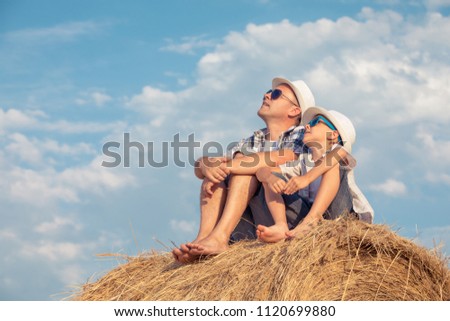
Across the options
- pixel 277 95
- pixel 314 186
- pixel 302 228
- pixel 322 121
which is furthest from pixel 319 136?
pixel 302 228

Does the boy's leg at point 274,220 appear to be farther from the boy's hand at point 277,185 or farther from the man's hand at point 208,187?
the man's hand at point 208,187

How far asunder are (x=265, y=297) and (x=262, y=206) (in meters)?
1.03

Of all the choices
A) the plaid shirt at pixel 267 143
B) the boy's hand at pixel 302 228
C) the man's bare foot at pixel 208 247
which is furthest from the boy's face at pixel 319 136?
the man's bare foot at pixel 208 247

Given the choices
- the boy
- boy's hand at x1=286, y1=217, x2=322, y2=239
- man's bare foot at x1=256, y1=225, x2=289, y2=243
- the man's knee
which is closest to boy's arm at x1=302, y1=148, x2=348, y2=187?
the boy

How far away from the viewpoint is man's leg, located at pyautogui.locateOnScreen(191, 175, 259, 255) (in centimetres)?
521

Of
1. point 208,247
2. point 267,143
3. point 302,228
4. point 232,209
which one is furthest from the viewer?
point 267,143

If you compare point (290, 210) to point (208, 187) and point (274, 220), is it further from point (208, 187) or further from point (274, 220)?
point (208, 187)

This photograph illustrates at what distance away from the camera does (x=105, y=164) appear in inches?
248

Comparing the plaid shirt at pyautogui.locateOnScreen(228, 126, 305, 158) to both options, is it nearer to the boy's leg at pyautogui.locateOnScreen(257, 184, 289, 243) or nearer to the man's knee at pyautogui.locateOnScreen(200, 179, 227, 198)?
the man's knee at pyautogui.locateOnScreen(200, 179, 227, 198)

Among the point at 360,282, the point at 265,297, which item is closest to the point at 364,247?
the point at 360,282

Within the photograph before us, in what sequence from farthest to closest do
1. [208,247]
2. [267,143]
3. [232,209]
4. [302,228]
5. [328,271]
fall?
[267,143]
[232,209]
[208,247]
[302,228]
[328,271]

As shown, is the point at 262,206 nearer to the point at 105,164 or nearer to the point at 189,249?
the point at 189,249

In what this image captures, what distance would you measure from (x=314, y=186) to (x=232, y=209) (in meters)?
0.60

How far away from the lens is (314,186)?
213 inches
